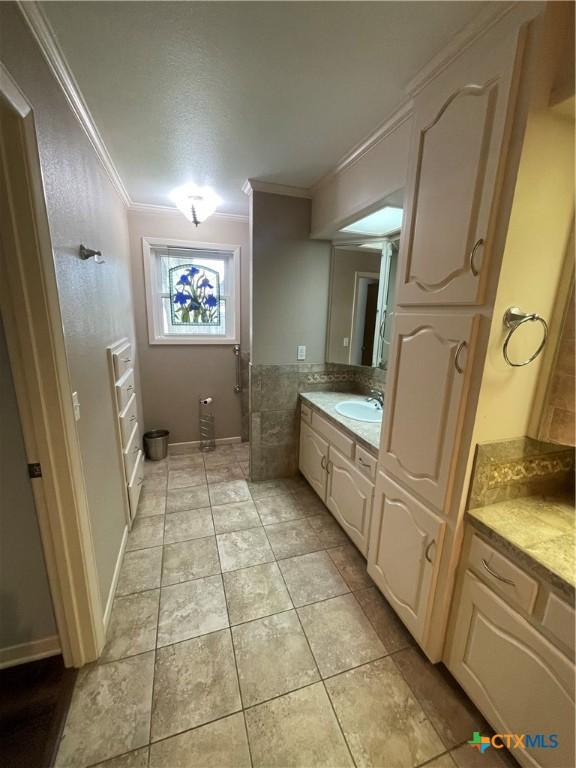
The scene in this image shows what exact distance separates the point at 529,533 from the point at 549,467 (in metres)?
0.38

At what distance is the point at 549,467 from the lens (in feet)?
4.09

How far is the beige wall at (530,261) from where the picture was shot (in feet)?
2.94

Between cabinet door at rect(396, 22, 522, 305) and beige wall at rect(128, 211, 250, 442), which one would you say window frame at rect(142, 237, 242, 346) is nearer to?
beige wall at rect(128, 211, 250, 442)

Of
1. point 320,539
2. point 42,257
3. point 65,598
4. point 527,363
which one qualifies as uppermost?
point 42,257

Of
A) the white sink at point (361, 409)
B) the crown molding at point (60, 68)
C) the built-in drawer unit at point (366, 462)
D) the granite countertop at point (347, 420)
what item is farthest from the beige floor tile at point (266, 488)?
the crown molding at point (60, 68)

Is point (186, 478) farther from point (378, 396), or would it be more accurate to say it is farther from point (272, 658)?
point (378, 396)

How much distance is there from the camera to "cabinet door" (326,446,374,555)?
5.97 feet

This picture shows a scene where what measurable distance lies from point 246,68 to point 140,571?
258 centimetres

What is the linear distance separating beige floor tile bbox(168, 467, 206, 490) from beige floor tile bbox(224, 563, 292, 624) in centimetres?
113

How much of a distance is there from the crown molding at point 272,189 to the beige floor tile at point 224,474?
2.45 meters

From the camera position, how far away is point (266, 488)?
2729 mm

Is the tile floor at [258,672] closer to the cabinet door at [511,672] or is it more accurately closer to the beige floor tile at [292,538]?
the beige floor tile at [292,538]

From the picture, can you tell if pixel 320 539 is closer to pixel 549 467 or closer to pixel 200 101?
pixel 549 467

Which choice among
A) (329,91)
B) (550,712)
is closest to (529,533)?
(550,712)
